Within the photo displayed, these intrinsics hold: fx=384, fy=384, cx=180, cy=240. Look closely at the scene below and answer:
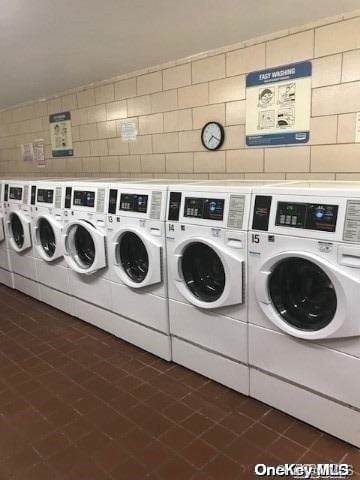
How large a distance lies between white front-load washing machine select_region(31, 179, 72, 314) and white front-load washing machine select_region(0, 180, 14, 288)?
68 centimetres

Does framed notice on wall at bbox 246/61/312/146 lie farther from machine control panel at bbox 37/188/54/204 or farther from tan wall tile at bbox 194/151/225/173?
machine control panel at bbox 37/188/54/204

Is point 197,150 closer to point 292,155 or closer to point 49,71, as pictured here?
point 292,155

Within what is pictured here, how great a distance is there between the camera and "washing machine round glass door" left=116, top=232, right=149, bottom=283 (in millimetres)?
2898

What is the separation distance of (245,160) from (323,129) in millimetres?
658

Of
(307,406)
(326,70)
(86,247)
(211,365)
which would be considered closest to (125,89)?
(86,247)

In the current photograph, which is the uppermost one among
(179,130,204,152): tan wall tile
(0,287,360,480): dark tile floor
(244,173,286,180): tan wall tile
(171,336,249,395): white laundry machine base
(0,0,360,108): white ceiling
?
(0,0,360,108): white ceiling

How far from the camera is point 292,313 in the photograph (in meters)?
2.07

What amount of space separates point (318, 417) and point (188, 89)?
2.70 meters

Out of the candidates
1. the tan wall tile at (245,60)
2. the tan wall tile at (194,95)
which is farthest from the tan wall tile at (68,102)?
the tan wall tile at (245,60)

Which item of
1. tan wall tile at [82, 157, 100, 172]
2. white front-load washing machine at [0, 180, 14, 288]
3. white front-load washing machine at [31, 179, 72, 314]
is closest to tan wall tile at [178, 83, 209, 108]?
white front-load washing machine at [31, 179, 72, 314]

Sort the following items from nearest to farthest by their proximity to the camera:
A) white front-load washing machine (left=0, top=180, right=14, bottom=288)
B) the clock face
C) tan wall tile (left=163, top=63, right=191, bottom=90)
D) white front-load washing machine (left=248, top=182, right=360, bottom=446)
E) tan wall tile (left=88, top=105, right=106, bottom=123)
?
white front-load washing machine (left=248, top=182, right=360, bottom=446) → the clock face → tan wall tile (left=163, top=63, right=191, bottom=90) → tan wall tile (left=88, top=105, right=106, bottom=123) → white front-load washing machine (left=0, top=180, right=14, bottom=288)

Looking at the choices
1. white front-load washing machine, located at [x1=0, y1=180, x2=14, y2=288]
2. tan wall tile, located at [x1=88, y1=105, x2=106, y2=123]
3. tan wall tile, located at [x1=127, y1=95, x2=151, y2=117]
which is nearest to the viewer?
tan wall tile, located at [x1=127, y1=95, x2=151, y2=117]

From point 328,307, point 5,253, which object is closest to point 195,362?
point 328,307

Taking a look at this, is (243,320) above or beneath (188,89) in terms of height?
beneath
